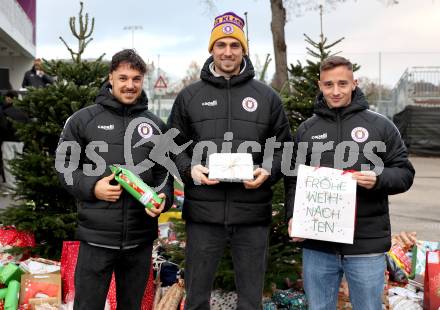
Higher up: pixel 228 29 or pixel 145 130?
pixel 228 29

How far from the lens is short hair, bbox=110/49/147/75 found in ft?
10.6

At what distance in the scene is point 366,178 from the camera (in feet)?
9.84

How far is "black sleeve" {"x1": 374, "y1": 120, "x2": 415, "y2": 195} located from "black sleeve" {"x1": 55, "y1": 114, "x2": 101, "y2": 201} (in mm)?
1809

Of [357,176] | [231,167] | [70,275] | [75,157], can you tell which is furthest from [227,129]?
[70,275]

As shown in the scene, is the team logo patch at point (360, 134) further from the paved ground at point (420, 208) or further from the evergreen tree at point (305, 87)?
the paved ground at point (420, 208)

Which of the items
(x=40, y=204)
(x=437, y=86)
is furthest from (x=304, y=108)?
(x=437, y=86)

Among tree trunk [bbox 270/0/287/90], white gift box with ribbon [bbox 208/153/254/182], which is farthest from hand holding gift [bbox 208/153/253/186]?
tree trunk [bbox 270/0/287/90]

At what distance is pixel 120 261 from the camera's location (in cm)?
328

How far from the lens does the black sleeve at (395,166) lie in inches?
120

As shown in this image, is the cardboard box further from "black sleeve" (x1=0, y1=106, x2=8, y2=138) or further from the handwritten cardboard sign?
"black sleeve" (x1=0, y1=106, x2=8, y2=138)

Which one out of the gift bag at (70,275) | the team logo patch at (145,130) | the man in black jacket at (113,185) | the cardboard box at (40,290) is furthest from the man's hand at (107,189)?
the cardboard box at (40,290)

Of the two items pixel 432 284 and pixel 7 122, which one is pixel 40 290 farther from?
pixel 7 122

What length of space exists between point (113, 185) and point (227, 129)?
2.72 feet

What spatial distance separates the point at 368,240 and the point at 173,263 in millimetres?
2600
